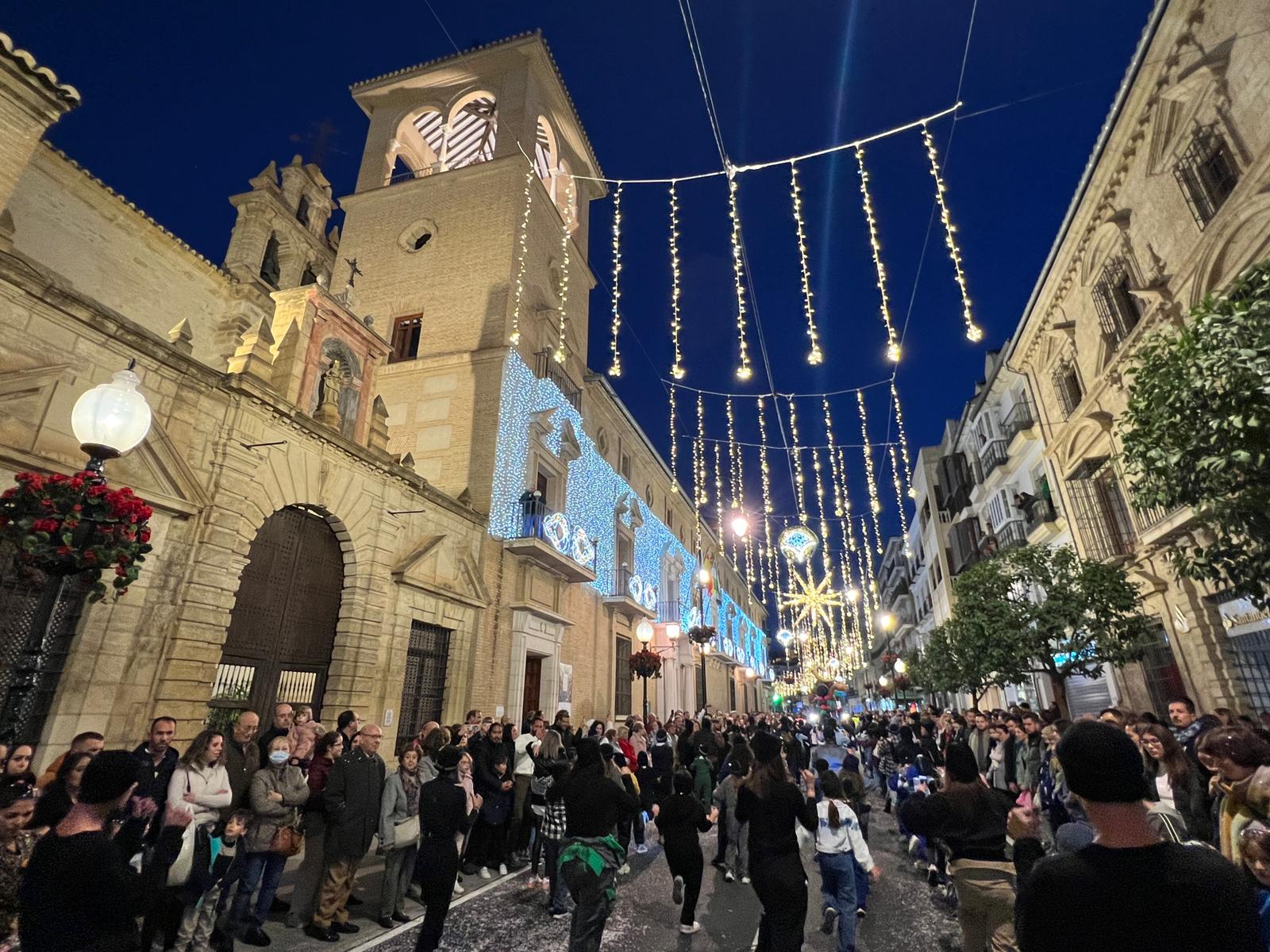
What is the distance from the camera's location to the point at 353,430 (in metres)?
12.7

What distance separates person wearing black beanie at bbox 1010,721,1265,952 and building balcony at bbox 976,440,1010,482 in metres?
23.1

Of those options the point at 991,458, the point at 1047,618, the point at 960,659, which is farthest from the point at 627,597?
the point at 991,458

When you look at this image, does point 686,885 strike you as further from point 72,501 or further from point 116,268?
point 116,268

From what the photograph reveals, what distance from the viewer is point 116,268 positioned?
1291 cm

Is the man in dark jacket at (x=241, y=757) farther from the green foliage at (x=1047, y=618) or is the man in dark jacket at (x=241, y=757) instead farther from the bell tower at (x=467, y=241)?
the green foliage at (x=1047, y=618)

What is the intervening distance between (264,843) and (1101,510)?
1809 cm

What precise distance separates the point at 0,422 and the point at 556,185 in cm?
2120

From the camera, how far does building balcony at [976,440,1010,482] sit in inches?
871

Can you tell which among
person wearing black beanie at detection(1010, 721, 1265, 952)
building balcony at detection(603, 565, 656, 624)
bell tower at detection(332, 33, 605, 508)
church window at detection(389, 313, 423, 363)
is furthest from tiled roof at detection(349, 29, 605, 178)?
person wearing black beanie at detection(1010, 721, 1265, 952)

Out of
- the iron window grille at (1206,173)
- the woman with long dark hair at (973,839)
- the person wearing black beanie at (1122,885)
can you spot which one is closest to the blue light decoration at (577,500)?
the woman with long dark hair at (973,839)

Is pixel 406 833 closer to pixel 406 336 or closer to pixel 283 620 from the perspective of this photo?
pixel 283 620

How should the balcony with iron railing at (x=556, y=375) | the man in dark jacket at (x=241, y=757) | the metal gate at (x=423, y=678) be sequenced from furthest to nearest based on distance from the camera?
the balcony with iron railing at (x=556, y=375) → the metal gate at (x=423, y=678) → the man in dark jacket at (x=241, y=757)

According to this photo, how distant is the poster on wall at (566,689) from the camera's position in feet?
56.4

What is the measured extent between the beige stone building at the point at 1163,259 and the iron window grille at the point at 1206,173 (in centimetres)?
2
